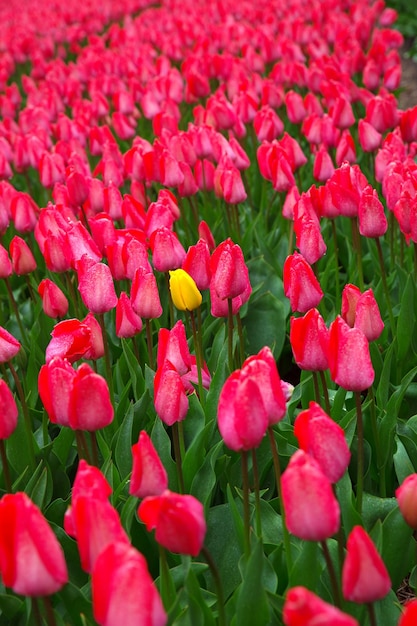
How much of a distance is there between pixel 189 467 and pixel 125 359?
0.64 meters

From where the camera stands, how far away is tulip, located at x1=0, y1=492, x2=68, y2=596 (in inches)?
46.5

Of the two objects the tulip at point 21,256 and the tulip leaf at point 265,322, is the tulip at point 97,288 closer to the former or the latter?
the tulip at point 21,256

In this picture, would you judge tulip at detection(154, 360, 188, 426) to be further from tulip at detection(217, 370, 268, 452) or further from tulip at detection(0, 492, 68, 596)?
tulip at detection(0, 492, 68, 596)

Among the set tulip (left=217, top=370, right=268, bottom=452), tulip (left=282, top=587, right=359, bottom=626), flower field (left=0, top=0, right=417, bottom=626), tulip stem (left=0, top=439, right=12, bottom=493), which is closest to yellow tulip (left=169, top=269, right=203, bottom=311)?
flower field (left=0, top=0, right=417, bottom=626)

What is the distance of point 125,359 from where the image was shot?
262 centimetres

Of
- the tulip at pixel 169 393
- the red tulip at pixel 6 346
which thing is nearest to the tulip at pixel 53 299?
the red tulip at pixel 6 346

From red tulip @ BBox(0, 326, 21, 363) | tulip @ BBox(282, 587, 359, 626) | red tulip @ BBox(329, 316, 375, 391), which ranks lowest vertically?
red tulip @ BBox(0, 326, 21, 363)

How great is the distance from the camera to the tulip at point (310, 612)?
3.13ft

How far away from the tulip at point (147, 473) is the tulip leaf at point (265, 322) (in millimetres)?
1523

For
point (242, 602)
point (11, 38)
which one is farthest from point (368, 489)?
point (11, 38)

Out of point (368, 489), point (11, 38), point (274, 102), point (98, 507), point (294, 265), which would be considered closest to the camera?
point (98, 507)

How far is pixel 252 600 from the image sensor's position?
1.48 metres

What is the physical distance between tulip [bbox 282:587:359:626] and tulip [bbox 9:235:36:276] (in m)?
1.89

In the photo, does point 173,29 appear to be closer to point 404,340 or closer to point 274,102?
point 274,102
